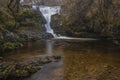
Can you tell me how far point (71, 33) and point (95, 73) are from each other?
75.1ft

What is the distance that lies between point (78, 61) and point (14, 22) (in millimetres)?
17516

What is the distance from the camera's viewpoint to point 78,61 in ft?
76.2

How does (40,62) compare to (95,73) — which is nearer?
(95,73)

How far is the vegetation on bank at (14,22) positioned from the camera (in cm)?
3064

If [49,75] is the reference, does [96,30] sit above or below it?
above

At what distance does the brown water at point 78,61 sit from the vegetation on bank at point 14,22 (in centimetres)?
237

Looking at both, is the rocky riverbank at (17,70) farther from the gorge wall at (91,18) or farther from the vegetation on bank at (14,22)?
the gorge wall at (91,18)

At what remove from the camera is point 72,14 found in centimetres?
4225

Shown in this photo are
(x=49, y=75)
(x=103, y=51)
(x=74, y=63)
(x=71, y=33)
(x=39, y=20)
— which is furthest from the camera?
(x=39, y=20)

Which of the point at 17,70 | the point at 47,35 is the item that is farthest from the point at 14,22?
the point at 17,70

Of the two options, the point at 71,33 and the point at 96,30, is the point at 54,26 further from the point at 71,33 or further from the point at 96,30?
the point at 96,30

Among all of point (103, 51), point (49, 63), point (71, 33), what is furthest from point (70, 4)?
point (49, 63)

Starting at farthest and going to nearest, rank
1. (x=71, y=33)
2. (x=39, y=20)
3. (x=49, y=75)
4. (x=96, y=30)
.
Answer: (x=39, y=20) → (x=71, y=33) → (x=96, y=30) → (x=49, y=75)

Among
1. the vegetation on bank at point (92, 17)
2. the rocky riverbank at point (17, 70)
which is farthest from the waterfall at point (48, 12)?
the rocky riverbank at point (17, 70)
